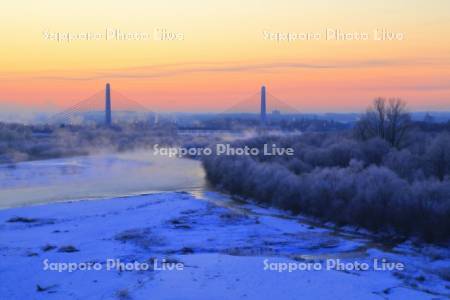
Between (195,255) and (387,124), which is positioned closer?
(195,255)

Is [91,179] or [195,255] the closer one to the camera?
[195,255]

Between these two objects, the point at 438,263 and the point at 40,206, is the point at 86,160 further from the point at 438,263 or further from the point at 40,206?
the point at 438,263

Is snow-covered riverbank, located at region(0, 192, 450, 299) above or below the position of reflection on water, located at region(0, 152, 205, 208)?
above

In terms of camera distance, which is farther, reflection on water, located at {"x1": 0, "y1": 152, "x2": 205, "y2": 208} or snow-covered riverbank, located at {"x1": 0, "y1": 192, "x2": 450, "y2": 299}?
reflection on water, located at {"x1": 0, "y1": 152, "x2": 205, "y2": 208}

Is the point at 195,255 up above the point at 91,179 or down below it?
above
